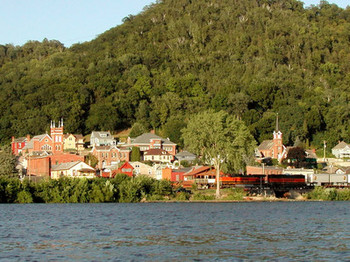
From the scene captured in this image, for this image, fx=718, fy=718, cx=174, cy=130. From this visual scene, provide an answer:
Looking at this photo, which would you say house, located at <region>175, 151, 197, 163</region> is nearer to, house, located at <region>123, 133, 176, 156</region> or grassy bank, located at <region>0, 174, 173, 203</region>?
house, located at <region>123, 133, 176, 156</region>

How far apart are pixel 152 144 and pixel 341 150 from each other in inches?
1650

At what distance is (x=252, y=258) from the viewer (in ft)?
126

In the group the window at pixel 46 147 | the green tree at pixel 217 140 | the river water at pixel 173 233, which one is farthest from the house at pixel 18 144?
the river water at pixel 173 233

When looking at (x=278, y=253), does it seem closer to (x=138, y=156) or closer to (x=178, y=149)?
(x=138, y=156)

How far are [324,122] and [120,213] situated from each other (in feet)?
368

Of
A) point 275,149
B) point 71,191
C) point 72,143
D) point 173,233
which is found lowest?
point 173,233

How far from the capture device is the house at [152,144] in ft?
532

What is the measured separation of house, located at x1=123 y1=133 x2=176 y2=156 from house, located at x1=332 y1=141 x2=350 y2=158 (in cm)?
3587

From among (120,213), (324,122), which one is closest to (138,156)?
(324,122)

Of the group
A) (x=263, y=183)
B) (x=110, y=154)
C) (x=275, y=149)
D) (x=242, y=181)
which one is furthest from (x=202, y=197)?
(x=275, y=149)

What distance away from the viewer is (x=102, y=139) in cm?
17300

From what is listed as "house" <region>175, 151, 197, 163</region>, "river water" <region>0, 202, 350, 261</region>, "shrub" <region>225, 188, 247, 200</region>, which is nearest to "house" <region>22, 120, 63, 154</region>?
"house" <region>175, 151, 197, 163</region>

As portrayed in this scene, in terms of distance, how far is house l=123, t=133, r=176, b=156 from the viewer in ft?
532

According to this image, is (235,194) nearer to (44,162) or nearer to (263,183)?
(263,183)
